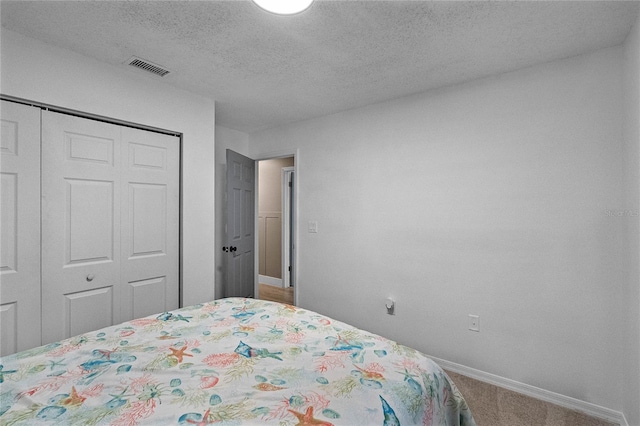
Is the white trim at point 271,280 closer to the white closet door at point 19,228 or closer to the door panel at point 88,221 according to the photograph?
the door panel at point 88,221


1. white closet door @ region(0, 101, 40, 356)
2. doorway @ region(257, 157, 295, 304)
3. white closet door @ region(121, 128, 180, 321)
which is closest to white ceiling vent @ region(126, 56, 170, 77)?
white closet door @ region(121, 128, 180, 321)

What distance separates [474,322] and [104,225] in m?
2.94

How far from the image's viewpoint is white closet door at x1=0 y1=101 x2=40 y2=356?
6.27 ft

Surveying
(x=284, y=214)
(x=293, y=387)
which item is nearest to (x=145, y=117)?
(x=293, y=387)

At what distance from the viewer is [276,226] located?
5602 mm

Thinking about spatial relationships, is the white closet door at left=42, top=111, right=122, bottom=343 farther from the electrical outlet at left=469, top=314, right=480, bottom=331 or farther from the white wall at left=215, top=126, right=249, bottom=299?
the electrical outlet at left=469, top=314, right=480, bottom=331

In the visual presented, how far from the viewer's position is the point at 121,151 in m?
2.44

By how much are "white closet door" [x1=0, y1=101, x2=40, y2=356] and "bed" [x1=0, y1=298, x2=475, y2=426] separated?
2.75ft

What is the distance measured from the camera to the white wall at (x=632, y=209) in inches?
69.3

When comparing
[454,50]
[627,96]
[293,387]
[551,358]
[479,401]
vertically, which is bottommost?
[479,401]

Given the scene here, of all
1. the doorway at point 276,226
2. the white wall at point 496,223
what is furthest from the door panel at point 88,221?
the doorway at point 276,226

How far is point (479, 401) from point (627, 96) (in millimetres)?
2186

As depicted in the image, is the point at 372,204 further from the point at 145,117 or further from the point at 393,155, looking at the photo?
the point at 145,117

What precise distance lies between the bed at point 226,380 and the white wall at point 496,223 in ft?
4.30
